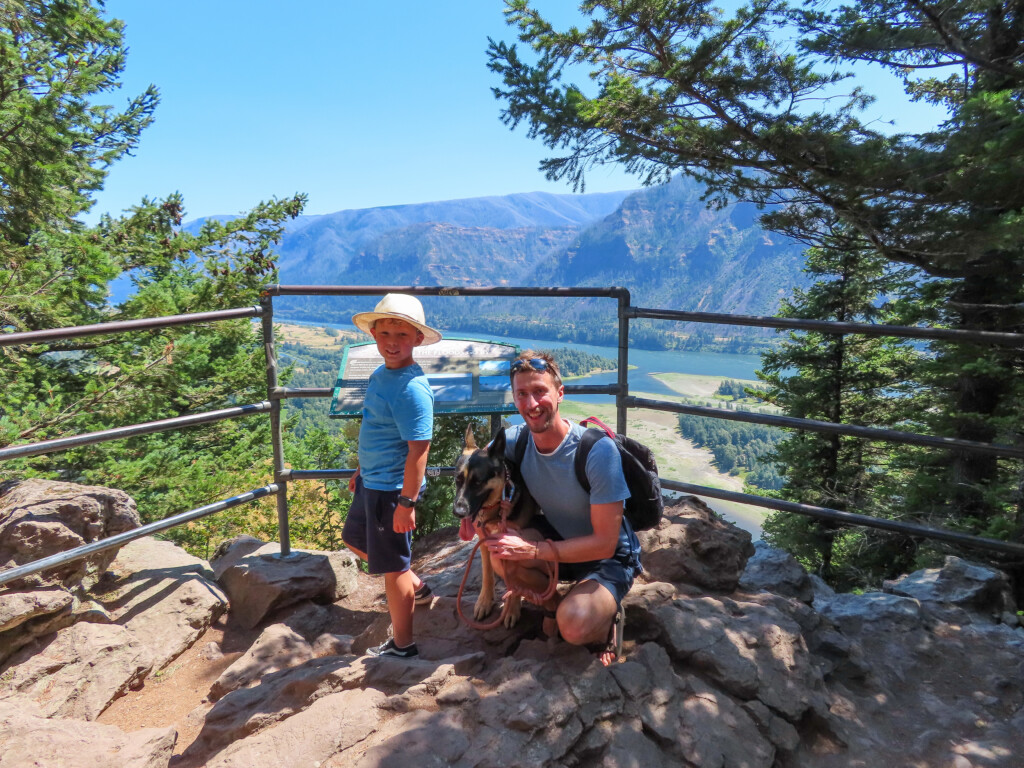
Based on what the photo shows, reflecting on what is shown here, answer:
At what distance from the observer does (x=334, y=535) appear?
9023 millimetres

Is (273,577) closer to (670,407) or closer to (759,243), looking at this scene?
(670,407)

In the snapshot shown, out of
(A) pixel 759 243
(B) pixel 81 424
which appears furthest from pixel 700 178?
(A) pixel 759 243

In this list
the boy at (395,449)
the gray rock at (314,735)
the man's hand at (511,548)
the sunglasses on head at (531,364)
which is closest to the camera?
the gray rock at (314,735)

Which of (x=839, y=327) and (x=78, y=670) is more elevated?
(x=839, y=327)

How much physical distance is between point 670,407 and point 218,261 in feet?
43.1

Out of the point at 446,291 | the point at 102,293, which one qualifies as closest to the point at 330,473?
the point at 446,291

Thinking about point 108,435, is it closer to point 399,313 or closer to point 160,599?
point 160,599

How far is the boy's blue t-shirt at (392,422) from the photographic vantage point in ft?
8.52

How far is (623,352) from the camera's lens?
3.69m

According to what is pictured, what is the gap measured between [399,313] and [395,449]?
2.10ft

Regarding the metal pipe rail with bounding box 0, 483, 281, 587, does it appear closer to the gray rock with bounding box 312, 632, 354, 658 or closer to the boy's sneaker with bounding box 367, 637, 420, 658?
the gray rock with bounding box 312, 632, 354, 658

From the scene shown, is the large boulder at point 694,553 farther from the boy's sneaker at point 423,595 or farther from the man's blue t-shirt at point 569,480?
the boy's sneaker at point 423,595

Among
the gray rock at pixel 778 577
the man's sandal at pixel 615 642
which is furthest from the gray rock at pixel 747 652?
the gray rock at pixel 778 577

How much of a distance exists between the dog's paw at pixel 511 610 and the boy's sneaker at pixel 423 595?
625 millimetres
